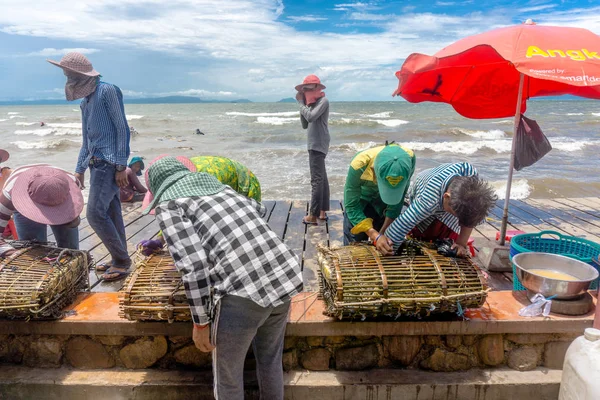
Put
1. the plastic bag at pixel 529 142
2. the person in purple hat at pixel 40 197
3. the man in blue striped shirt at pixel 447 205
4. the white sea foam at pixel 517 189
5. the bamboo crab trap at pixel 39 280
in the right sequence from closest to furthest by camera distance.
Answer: the man in blue striped shirt at pixel 447 205, the bamboo crab trap at pixel 39 280, the person in purple hat at pixel 40 197, the plastic bag at pixel 529 142, the white sea foam at pixel 517 189

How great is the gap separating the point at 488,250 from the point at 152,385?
277cm

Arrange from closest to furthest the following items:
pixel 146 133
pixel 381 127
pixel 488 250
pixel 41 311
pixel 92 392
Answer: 1. pixel 41 311
2. pixel 92 392
3. pixel 488 250
4. pixel 146 133
5. pixel 381 127

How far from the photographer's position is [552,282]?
2.44 meters

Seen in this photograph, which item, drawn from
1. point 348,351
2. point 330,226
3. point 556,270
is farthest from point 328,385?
point 330,226

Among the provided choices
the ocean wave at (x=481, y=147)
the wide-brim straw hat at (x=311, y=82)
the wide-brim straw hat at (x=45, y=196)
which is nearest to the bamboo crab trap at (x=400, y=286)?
the wide-brim straw hat at (x=45, y=196)

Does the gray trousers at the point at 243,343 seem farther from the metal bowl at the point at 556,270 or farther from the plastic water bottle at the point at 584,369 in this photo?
the metal bowl at the point at 556,270

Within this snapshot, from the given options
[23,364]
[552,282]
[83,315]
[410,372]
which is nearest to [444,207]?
[552,282]

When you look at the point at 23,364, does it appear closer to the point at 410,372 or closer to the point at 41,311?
the point at 41,311

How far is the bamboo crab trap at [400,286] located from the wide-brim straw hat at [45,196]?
6.14ft

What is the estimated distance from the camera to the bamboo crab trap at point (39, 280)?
230 cm

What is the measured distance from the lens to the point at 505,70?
3.76 metres

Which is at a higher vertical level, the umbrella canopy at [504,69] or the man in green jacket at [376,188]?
the umbrella canopy at [504,69]

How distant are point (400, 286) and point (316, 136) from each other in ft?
9.59

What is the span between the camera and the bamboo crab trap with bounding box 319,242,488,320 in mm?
2250
